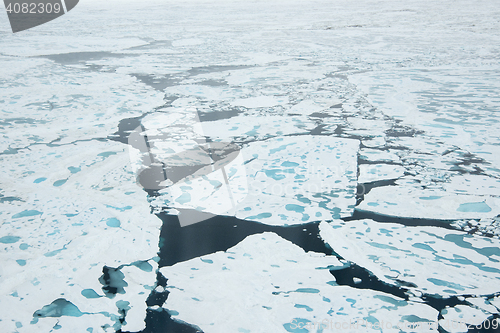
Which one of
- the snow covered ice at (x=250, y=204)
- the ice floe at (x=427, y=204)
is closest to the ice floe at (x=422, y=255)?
the snow covered ice at (x=250, y=204)

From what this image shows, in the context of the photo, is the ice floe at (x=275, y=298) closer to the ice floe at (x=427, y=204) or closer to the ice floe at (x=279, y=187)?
the ice floe at (x=279, y=187)

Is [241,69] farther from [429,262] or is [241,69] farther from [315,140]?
[429,262]

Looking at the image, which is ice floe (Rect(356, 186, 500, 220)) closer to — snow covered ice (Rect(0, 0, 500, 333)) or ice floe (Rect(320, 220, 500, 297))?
snow covered ice (Rect(0, 0, 500, 333))

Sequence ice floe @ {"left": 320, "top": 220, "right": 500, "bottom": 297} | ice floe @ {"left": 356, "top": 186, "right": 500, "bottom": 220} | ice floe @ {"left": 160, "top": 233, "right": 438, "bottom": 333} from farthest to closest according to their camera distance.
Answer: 1. ice floe @ {"left": 356, "top": 186, "right": 500, "bottom": 220}
2. ice floe @ {"left": 320, "top": 220, "right": 500, "bottom": 297}
3. ice floe @ {"left": 160, "top": 233, "right": 438, "bottom": 333}

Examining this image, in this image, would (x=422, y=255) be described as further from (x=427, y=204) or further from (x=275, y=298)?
(x=275, y=298)

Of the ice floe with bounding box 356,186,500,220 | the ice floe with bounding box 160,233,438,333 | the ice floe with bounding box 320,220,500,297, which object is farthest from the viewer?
the ice floe with bounding box 356,186,500,220

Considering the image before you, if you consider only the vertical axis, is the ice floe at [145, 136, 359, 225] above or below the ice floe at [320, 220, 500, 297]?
above

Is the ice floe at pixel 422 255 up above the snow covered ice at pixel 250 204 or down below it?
below

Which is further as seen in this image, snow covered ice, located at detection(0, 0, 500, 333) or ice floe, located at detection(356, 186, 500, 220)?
ice floe, located at detection(356, 186, 500, 220)

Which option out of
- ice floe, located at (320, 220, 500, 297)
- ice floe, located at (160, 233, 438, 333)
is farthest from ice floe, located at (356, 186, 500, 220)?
ice floe, located at (160, 233, 438, 333)
